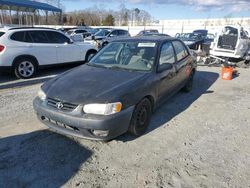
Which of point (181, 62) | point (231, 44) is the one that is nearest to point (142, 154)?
point (181, 62)

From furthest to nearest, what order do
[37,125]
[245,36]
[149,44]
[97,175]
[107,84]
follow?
[245,36] < [149,44] < [37,125] < [107,84] < [97,175]

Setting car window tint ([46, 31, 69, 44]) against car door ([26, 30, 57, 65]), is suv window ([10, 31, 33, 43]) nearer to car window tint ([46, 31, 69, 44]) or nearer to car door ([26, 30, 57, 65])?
car door ([26, 30, 57, 65])

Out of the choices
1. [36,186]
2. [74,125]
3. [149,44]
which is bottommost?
[36,186]

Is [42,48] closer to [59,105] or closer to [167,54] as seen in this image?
[167,54]

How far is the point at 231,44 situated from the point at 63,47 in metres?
7.83

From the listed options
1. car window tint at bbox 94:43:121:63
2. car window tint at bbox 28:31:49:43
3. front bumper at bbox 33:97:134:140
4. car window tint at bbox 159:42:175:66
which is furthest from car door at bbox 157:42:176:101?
car window tint at bbox 28:31:49:43

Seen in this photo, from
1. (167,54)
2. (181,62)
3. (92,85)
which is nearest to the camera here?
(92,85)

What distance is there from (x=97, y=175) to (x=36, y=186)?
2.35ft

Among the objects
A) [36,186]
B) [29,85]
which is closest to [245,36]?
[29,85]

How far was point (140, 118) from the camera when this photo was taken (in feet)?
11.8

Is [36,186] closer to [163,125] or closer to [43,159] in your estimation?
[43,159]

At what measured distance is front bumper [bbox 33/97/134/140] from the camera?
2973 millimetres

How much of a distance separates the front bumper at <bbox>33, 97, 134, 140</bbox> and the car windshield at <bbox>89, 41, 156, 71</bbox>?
A: 43.1 inches

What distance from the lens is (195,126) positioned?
4.18 metres
